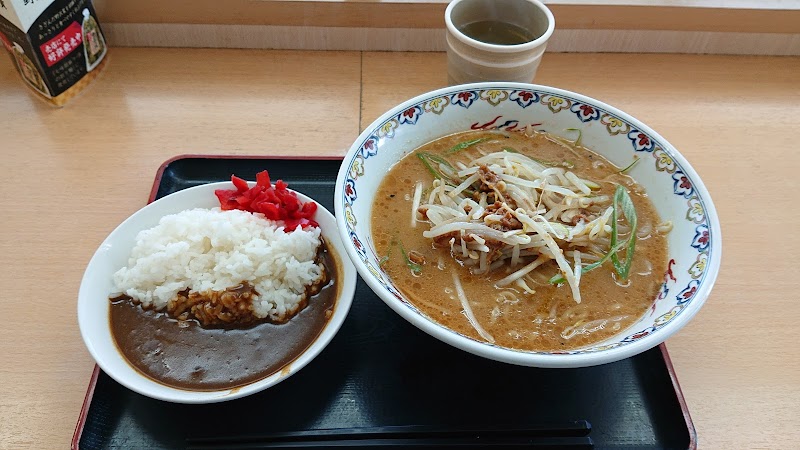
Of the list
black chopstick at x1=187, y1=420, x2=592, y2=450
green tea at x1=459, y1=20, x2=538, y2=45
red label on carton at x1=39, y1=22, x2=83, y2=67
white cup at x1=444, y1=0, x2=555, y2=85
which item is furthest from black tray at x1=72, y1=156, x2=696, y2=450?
red label on carton at x1=39, y1=22, x2=83, y2=67

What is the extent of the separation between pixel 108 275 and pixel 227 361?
378 mm

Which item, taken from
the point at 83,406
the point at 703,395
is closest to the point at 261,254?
the point at 83,406

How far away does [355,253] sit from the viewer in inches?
45.1

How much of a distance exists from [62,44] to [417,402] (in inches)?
60.8

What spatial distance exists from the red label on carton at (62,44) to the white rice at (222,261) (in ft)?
2.57

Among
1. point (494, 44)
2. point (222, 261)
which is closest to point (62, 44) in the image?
point (222, 261)

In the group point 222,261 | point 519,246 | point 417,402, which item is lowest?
point 417,402

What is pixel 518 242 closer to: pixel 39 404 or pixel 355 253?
pixel 355 253

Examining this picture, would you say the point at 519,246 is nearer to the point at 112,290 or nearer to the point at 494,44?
the point at 494,44

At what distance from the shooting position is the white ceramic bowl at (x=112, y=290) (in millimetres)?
1153

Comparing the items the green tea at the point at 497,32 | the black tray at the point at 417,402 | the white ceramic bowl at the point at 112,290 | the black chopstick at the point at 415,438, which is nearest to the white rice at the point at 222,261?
the white ceramic bowl at the point at 112,290

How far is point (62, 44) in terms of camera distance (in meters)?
1.82

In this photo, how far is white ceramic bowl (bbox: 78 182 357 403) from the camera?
1.15 m

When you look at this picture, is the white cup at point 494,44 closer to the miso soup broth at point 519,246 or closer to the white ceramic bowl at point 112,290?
the miso soup broth at point 519,246
